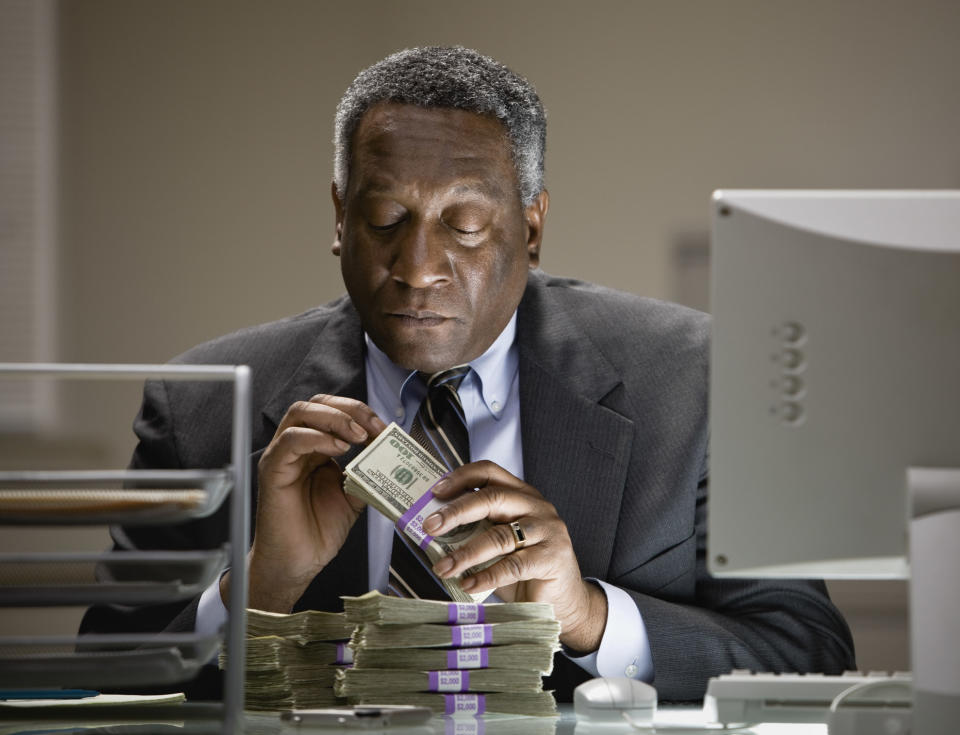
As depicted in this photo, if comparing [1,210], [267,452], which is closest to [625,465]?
[267,452]

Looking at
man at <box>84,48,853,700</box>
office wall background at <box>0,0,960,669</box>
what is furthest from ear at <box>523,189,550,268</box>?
office wall background at <box>0,0,960,669</box>

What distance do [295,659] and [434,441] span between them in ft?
1.68

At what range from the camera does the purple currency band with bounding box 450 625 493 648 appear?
1345 millimetres

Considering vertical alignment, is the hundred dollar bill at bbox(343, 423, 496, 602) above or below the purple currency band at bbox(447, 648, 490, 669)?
above

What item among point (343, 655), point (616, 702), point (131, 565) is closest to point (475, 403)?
point (343, 655)

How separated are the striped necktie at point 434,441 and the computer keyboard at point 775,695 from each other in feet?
2.20

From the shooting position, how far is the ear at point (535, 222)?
1976mm

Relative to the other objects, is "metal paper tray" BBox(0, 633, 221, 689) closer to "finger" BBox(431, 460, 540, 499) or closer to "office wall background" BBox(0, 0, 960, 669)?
"finger" BBox(431, 460, 540, 499)

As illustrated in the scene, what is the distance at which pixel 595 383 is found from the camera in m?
2.01

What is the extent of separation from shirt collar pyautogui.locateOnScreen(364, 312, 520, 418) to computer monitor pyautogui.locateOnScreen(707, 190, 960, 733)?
89cm

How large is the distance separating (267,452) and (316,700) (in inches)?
13.7

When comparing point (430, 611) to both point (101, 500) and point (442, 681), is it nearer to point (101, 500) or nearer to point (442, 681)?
point (442, 681)

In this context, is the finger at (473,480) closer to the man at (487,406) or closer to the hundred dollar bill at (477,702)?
the man at (487,406)

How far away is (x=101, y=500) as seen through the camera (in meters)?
1.03
